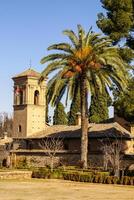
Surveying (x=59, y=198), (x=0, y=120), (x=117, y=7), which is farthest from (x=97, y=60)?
→ (x=0, y=120)

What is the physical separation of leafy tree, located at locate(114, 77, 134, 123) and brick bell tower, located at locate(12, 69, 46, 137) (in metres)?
20.3

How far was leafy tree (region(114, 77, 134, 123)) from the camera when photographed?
1447 inches

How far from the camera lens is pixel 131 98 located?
3703cm

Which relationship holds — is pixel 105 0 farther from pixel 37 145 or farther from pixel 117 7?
pixel 37 145

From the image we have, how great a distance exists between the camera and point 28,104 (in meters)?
57.7

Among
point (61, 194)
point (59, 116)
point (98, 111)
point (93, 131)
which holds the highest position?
point (98, 111)

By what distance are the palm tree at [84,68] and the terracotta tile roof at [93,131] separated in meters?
8.92

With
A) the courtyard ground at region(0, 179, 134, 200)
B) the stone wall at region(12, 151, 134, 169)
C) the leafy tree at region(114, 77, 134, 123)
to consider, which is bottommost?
the courtyard ground at region(0, 179, 134, 200)

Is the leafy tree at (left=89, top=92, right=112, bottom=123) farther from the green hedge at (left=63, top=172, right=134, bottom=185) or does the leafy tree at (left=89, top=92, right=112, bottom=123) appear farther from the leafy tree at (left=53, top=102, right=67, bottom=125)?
the green hedge at (left=63, top=172, right=134, bottom=185)

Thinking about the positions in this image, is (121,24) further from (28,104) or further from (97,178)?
(28,104)

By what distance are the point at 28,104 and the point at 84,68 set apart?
2169cm

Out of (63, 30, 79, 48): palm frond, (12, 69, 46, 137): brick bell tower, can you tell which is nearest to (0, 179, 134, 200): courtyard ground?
(63, 30, 79, 48): palm frond

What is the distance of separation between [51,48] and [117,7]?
6.65m

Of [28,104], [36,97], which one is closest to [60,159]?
[28,104]
